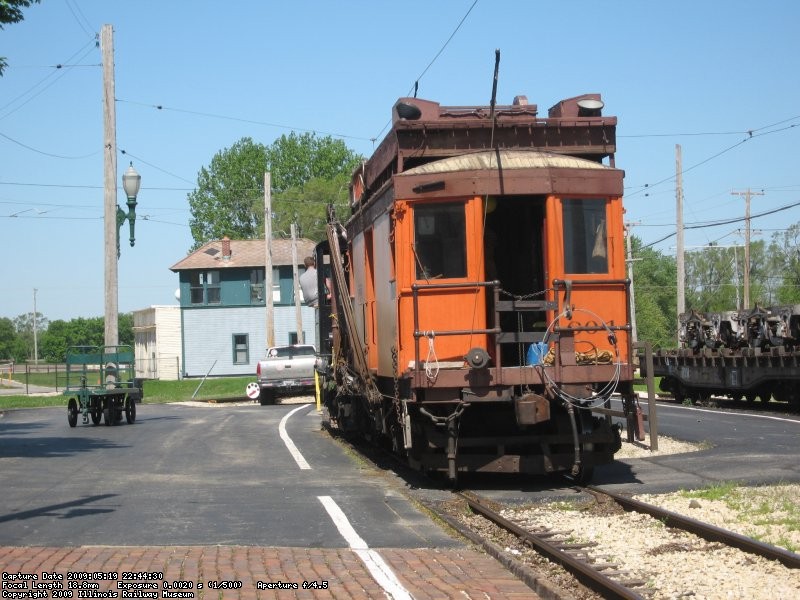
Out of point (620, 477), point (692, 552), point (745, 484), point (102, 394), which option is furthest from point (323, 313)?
point (692, 552)

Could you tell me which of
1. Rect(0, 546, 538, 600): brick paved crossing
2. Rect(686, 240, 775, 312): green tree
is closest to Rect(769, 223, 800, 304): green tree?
Rect(686, 240, 775, 312): green tree

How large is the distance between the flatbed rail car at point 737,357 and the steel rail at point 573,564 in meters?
15.7

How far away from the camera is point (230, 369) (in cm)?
5906

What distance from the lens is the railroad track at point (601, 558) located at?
670cm

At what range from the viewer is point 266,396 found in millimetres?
32281

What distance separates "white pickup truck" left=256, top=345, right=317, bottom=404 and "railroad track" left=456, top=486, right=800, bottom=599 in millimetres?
22027

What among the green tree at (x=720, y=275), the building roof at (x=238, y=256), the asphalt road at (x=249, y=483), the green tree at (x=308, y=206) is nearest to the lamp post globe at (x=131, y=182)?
the asphalt road at (x=249, y=483)

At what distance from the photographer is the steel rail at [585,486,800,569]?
7.14 metres

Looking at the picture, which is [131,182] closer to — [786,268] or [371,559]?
[371,559]

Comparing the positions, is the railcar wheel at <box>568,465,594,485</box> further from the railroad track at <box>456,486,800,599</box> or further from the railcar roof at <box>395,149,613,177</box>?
the railcar roof at <box>395,149,613,177</box>

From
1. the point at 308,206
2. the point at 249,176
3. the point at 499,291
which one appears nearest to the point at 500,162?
the point at 499,291

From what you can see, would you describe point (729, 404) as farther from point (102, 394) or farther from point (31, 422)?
point (31, 422)

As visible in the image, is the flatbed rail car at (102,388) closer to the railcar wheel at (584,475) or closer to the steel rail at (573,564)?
the railcar wheel at (584,475)

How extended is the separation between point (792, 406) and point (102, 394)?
50.8 feet
